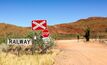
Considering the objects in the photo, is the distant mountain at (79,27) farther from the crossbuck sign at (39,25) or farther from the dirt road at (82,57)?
the crossbuck sign at (39,25)

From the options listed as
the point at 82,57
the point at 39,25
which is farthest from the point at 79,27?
the point at 39,25

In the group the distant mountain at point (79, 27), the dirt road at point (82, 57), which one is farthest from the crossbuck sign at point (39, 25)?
the distant mountain at point (79, 27)

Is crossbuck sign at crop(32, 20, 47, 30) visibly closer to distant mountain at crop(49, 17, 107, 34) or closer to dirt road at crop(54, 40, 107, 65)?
dirt road at crop(54, 40, 107, 65)

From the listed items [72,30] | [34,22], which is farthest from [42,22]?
[72,30]

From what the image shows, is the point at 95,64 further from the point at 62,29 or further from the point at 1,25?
the point at 62,29

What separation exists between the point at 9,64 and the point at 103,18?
163 metres

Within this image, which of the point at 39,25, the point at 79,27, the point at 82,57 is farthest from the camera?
the point at 79,27

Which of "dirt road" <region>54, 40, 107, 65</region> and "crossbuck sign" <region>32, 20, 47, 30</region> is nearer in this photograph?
"dirt road" <region>54, 40, 107, 65</region>

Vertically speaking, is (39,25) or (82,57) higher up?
(39,25)

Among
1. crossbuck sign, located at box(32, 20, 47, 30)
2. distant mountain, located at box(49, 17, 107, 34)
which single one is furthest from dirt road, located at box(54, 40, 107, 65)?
distant mountain, located at box(49, 17, 107, 34)

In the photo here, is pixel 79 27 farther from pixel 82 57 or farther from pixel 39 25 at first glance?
pixel 39 25

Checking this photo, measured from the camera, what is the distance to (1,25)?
5325 inches

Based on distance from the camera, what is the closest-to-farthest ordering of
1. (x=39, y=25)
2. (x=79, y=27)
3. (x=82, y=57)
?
(x=39, y=25), (x=82, y=57), (x=79, y=27)

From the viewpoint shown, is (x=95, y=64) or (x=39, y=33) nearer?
(x=95, y=64)
